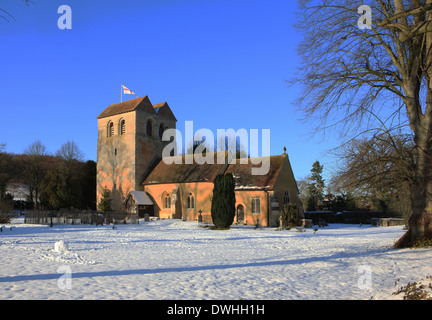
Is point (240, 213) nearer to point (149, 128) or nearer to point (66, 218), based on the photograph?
point (66, 218)

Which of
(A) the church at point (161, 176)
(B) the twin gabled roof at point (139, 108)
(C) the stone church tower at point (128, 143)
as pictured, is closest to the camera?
(A) the church at point (161, 176)

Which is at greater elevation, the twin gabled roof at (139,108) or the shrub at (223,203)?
the twin gabled roof at (139,108)

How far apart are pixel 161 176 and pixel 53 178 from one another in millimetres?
14150

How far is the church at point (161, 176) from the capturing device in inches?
1369

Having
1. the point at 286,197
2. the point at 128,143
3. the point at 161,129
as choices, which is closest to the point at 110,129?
the point at 128,143

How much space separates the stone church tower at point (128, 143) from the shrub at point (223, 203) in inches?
672

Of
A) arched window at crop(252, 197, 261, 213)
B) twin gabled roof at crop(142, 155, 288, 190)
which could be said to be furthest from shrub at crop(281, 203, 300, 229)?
arched window at crop(252, 197, 261, 213)

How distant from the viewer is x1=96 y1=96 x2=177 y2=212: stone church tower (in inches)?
1722

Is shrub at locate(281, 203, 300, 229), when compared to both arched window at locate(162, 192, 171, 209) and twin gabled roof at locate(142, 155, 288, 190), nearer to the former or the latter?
twin gabled roof at locate(142, 155, 288, 190)

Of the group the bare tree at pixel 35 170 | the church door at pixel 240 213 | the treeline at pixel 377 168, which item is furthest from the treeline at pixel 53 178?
the treeline at pixel 377 168

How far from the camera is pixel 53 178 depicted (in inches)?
1742

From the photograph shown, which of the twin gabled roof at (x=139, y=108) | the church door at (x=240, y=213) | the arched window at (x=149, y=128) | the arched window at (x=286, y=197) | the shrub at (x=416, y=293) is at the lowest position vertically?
the church door at (x=240, y=213)

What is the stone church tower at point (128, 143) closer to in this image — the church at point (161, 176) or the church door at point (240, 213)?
the church at point (161, 176)
